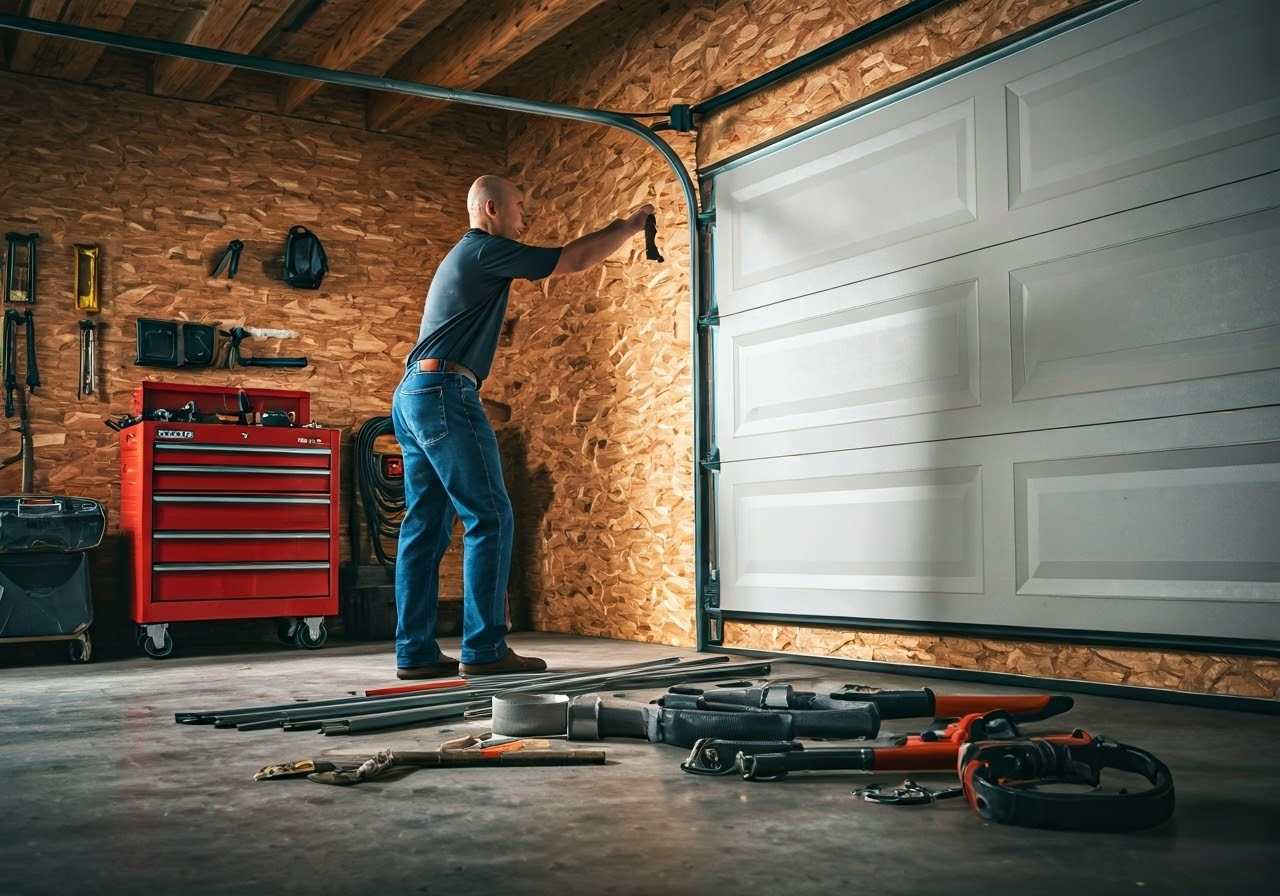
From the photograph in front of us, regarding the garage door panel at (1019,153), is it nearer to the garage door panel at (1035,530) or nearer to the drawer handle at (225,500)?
the garage door panel at (1035,530)

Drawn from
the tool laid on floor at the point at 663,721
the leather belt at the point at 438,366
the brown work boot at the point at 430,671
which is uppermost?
the leather belt at the point at 438,366

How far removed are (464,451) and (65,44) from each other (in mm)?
3641

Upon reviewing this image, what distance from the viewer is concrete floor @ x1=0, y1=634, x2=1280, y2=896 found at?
1679 millimetres

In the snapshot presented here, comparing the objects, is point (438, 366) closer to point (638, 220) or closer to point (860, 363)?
point (638, 220)

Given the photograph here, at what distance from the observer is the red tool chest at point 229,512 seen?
5.70 metres

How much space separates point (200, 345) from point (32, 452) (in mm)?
1026

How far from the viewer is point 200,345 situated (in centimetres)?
642

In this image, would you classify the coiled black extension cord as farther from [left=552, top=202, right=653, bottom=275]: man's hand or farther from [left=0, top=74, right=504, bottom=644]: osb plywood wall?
[left=552, top=202, right=653, bottom=275]: man's hand

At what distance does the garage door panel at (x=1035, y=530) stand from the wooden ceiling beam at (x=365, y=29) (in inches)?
108

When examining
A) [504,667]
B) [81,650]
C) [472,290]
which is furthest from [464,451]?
[81,650]

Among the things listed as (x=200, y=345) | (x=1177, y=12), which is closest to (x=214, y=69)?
(x=200, y=345)

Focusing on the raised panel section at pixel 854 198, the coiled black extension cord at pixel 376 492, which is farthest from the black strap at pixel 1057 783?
the coiled black extension cord at pixel 376 492

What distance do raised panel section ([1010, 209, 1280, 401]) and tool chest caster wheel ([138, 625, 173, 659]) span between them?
4.18 m

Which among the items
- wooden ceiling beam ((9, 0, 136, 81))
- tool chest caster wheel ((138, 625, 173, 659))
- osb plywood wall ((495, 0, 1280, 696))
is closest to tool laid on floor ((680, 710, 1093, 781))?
osb plywood wall ((495, 0, 1280, 696))
